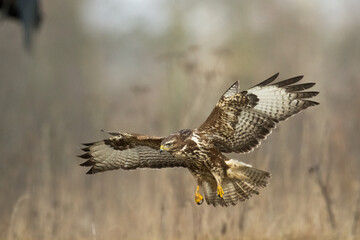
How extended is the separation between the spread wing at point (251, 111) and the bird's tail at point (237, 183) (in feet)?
0.50

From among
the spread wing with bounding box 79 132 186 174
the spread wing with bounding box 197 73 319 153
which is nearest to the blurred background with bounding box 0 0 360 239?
the spread wing with bounding box 79 132 186 174

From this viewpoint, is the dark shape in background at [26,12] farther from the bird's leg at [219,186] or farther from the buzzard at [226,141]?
the bird's leg at [219,186]

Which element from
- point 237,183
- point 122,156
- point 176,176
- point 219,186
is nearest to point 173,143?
point 219,186

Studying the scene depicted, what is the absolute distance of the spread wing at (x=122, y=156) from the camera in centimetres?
534

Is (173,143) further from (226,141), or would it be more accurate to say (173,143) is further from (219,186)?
(226,141)

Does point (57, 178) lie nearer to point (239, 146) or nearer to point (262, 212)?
point (262, 212)

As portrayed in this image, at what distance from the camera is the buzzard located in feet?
15.7

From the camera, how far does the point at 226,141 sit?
512 centimetres

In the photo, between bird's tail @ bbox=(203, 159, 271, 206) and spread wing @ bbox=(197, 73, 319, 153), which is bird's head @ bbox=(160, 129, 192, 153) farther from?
bird's tail @ bbox=(203, 159, 271, 206)

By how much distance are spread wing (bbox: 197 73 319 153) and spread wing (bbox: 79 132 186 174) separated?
1.75ft

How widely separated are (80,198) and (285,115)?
9.98ft

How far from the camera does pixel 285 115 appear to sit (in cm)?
487

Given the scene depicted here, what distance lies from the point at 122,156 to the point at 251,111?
117cm

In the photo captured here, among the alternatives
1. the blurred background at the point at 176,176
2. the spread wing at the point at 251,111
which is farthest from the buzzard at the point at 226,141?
the blurred background at the point at 176,176
